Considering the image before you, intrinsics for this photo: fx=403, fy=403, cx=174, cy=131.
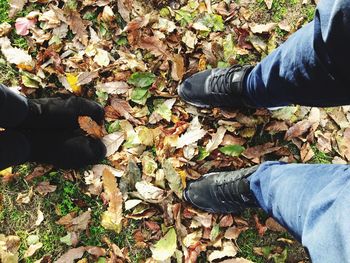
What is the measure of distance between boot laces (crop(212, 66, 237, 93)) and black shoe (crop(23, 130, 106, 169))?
2.23 ft

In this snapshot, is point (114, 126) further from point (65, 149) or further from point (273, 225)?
point (273, 225)

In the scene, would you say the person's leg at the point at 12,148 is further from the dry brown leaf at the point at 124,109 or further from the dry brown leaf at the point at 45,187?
the dry brown leaf at the point at 124,109

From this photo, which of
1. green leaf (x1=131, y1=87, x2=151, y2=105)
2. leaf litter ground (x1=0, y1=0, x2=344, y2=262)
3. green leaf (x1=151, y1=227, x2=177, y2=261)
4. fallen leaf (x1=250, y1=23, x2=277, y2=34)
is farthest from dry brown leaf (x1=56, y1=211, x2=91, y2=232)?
fallen leaf (x1=250, y1=23, x2=277, y2=34)

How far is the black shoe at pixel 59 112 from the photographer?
1968 millimetres

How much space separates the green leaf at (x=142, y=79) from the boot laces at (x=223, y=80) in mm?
350

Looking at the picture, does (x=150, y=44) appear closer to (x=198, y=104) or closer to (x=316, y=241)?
(x=198, y=104)

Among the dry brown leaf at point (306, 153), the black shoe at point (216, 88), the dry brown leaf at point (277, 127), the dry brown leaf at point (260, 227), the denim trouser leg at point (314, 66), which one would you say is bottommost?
the dry brown leaf at point (260, 227)

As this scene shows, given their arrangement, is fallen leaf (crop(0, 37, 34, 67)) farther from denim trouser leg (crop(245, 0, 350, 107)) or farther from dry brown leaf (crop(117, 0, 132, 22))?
denim trouser leg (crop(245, 0, 350, 107))

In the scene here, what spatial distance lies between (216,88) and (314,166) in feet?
2.68

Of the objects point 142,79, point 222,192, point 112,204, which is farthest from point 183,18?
point 112,204

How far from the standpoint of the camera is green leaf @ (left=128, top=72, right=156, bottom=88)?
2203 mm

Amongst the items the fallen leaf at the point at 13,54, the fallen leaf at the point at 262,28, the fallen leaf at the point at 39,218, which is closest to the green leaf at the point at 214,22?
the fallen leaf at the point at 262,28

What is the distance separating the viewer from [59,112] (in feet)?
6.77

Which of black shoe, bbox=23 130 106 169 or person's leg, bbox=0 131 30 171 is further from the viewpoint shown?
black shoe, bbox=23 130 106 169
